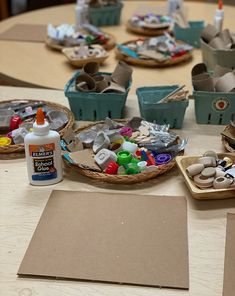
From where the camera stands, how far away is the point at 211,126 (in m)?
1.30

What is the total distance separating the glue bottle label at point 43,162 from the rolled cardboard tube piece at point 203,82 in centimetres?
49

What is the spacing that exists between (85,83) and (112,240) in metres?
0.58

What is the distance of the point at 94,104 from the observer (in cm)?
129

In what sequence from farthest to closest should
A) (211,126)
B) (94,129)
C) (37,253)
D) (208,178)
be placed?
(211,126) < (94,129) < (208,178) < (37,253)

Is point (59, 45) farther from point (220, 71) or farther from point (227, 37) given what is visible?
point (220, 71)

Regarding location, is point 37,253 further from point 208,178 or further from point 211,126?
point 211,126

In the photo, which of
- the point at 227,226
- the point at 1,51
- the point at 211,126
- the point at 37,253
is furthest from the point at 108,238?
the point at 1,51

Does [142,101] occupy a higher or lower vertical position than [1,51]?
higher

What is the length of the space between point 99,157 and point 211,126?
15.8 inches

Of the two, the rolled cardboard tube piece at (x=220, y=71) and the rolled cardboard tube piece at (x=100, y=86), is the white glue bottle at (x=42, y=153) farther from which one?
the rolled cardboard tube piece at (x=220, y=71)

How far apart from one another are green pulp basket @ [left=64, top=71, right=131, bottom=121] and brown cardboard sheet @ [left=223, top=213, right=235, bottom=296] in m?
0.49

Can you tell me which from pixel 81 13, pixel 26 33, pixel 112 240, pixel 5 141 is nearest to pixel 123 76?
pixel 5 141

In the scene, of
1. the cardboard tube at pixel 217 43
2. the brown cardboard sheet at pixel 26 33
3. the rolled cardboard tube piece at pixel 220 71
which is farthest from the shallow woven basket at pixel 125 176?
the brown cardboard sheet at pixel 26 33

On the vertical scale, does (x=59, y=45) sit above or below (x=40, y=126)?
below
